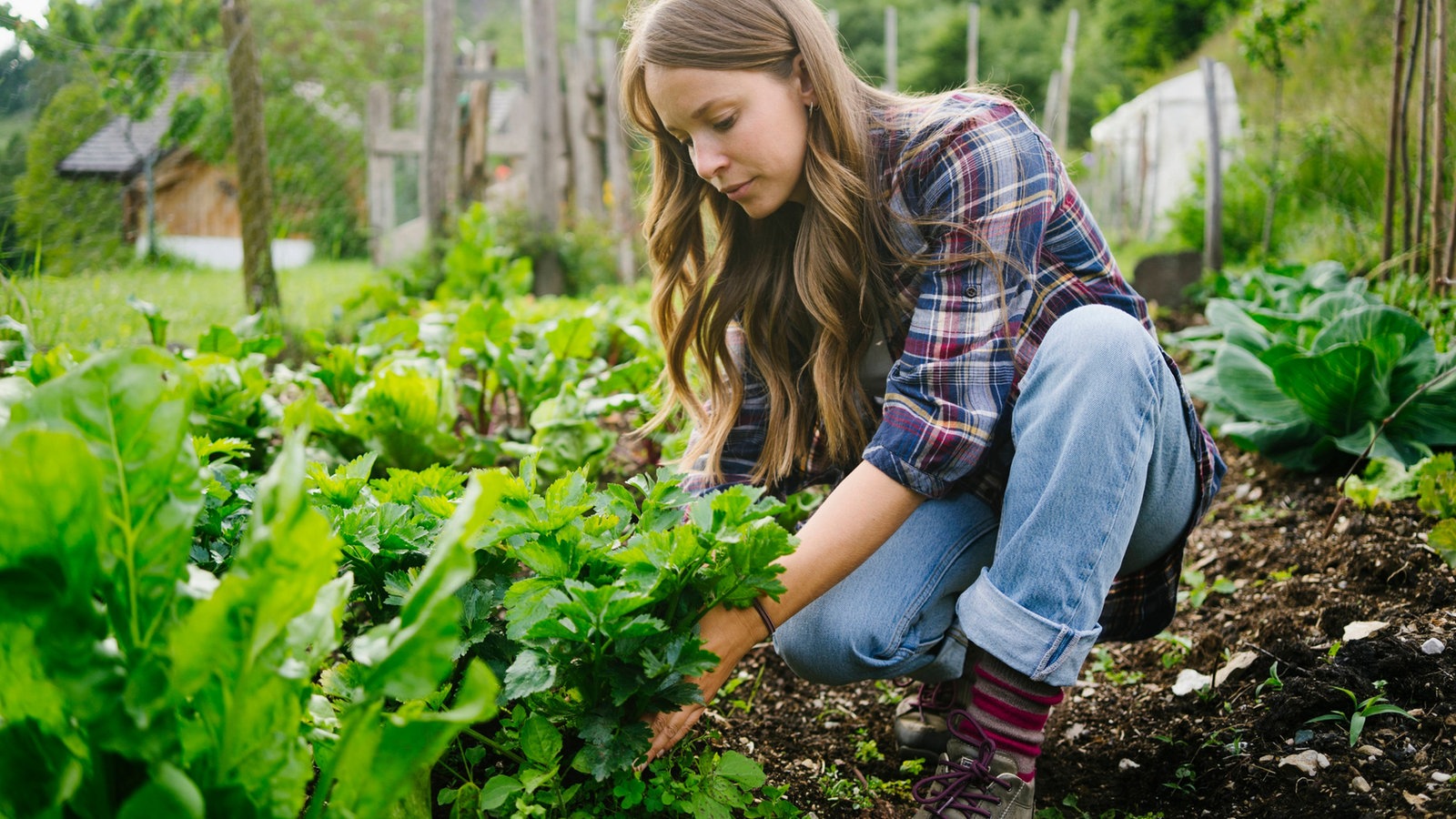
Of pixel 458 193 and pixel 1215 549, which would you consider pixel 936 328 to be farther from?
pixel 458 193

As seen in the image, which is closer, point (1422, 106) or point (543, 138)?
point (1422, 106)

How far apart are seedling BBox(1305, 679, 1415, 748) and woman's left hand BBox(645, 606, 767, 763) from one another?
92cm

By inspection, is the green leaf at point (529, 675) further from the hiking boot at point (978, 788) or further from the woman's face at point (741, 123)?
the woman's face at point (741, 123)

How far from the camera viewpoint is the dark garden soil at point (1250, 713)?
1.50m

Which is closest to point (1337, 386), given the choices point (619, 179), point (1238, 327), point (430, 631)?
point (1238, 327)

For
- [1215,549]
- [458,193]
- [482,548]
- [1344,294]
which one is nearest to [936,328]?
[482,548]

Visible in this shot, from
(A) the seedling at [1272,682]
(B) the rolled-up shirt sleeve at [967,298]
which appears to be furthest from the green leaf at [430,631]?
(A) the seedling at [1272,682]

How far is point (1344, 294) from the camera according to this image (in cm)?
302

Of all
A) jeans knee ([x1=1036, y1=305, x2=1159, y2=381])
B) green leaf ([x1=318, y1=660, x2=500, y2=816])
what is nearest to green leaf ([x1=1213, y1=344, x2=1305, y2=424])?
jeans knee ([x1=1036, y1=305, x2=1159, y2=381])

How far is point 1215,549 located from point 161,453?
254 centimetres

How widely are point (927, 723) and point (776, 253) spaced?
91cm

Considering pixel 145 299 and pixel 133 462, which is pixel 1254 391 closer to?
pixel 133 462

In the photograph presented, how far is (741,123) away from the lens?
1.64 meters

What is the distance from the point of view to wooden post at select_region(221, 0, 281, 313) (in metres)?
3.85
